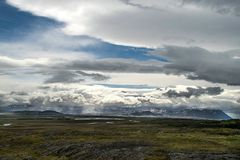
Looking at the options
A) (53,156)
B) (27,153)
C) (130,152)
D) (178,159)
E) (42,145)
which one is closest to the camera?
(178,159)

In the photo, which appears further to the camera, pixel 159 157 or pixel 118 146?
pixel 118 146

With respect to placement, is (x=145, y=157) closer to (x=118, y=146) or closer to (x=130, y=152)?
(x=130, y=152)

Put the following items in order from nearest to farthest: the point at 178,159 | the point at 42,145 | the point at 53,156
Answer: the point at 178,159 < the point at 53,156 < the point at 42,145

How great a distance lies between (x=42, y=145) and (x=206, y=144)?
190 feet

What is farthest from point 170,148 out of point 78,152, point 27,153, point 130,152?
point 27,153

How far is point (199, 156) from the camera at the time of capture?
8712cm

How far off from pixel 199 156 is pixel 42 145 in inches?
2382

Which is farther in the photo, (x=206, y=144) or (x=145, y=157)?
(x=206, y=144)

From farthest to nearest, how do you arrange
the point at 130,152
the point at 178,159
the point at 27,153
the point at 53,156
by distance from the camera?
the point at 27,153
the point at 53,156
the point at 130,152
the point at 178,159

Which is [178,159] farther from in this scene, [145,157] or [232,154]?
[232,154]

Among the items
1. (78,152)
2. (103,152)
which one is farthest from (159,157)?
(78,152)

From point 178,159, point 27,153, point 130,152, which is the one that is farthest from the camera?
point 27,153

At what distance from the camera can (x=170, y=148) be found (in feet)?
332

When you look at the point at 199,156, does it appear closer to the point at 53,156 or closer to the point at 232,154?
the point at 232,154
